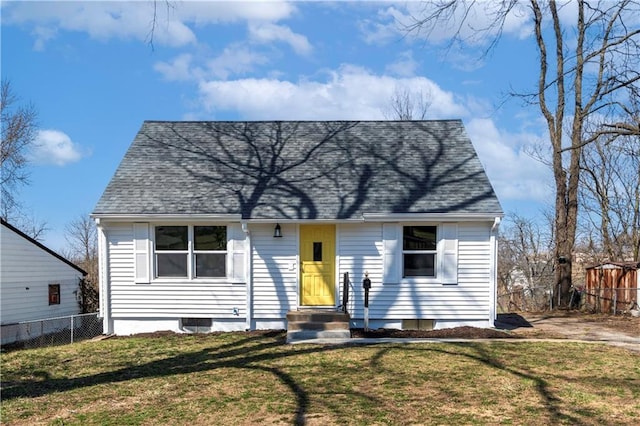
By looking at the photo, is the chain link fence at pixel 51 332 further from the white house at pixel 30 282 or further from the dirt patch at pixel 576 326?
the dirt patch at pixel 576 326

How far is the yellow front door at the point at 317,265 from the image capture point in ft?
39.0

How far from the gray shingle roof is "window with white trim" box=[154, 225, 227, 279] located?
64 cm

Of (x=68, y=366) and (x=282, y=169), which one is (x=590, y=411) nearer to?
(x=68, y=366)

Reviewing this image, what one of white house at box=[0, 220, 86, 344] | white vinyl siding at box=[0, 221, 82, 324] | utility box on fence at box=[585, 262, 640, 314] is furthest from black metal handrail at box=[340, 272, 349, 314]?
white vinyl siding at box=[0, 221, 82, 324]

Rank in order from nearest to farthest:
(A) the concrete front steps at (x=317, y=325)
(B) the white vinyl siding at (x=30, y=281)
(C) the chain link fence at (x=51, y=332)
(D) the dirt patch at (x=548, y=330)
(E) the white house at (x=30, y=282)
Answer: (A) the concrete front steps at (x=317, y=325)
(D) the dirt patch at (x=548, y=330)
(C) the chain link fence at (x=51, y=332)
(E) the white house at (x=30, y=282)
(B) the white vinyl siding at (x=30, y=281)

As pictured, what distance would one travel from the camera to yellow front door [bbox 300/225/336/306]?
39.0ft

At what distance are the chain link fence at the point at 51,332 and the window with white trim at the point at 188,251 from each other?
2753mm

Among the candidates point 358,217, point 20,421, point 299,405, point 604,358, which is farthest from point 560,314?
point 20,421

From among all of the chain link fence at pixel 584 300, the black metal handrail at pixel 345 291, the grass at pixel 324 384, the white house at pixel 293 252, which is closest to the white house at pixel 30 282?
the white house at pixel 293 252

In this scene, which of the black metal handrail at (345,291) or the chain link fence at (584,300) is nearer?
the black metal handrail at (345,291)

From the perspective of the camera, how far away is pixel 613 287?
1555 centimetres

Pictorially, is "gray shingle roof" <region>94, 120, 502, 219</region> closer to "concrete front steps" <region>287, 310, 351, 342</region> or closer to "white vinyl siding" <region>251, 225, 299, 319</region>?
"white vinyl siding" <region>251, 225, 299, 319</region>

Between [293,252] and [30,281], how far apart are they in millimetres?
11254

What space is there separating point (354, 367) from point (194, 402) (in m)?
2.74
